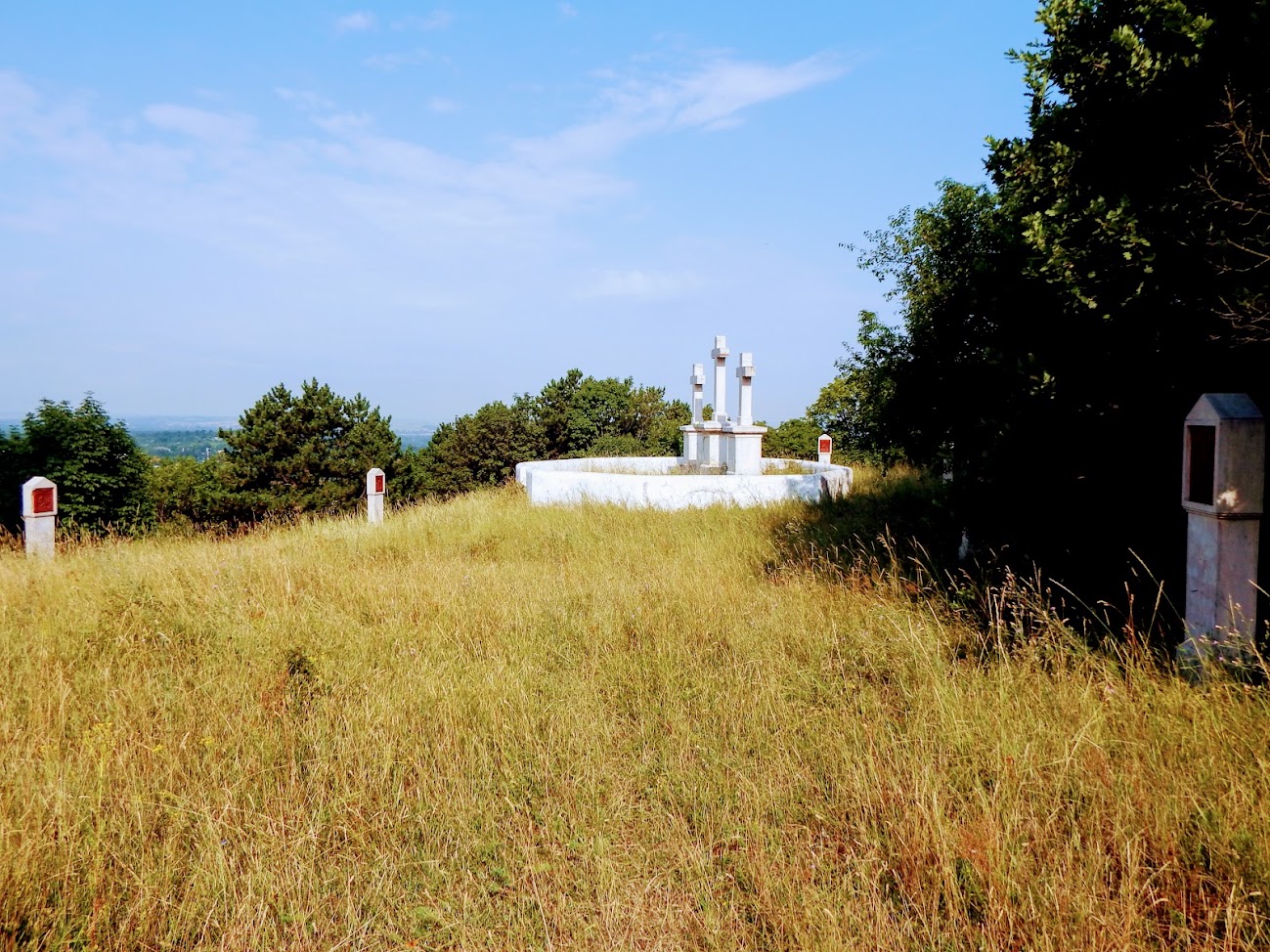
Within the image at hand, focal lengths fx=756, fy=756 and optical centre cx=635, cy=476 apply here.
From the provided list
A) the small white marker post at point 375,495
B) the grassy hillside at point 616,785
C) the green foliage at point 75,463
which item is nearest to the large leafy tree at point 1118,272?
the grassy hillside at point 616,785

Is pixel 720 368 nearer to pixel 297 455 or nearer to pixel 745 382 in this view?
pixel 745 382

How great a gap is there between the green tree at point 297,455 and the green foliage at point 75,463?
5.22m

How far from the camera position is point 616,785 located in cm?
327

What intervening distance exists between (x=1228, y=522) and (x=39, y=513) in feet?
40.8

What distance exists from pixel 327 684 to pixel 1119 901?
381cm

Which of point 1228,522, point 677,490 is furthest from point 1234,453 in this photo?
point 677,490

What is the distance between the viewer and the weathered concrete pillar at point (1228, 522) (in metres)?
3.97

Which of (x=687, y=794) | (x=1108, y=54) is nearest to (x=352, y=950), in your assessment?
(x=687, y=794)

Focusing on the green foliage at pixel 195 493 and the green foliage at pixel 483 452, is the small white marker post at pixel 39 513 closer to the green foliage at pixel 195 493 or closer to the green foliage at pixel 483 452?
the green foliage at pixel 195 493

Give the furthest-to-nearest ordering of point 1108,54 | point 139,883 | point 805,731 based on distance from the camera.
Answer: point 1108,54, point 805,731, point 139,883

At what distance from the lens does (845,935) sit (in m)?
2.31

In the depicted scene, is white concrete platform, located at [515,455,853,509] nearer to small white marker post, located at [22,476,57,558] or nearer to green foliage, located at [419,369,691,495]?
small white marker post, located at [22,476,57,558]

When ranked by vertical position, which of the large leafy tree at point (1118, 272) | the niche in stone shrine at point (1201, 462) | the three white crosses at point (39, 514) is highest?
the large leafy tree at point (1118, 272)

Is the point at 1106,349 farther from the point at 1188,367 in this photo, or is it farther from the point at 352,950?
the point at 352,950
